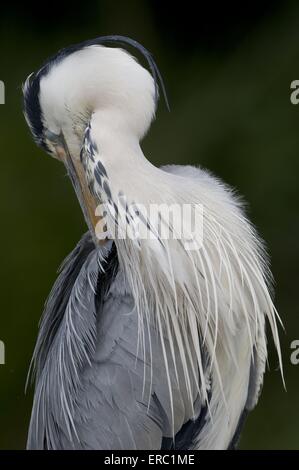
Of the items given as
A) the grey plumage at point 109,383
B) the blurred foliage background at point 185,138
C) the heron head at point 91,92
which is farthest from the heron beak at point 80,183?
the blurred foliage background at point 185,138

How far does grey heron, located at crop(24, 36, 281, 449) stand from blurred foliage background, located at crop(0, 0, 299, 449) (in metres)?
1.54

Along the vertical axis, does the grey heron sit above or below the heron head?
below

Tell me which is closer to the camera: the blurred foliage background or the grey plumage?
the grey plumage

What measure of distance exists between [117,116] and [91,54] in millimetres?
165

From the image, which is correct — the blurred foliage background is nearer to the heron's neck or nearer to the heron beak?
the heron beak

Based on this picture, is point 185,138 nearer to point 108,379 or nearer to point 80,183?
point 80,183

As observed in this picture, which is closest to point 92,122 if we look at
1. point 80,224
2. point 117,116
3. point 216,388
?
point 117,116

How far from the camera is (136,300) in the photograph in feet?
5.92

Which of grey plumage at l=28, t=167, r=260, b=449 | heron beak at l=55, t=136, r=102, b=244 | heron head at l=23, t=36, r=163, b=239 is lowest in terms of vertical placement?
grey plumage at l=28, t=167, r=260, b=449

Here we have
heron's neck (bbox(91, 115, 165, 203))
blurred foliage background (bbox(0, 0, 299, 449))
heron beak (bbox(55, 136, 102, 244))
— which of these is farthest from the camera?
blurred foliage background (bbox(0, 0, 299, 449))

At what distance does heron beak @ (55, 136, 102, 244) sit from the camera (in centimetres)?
198

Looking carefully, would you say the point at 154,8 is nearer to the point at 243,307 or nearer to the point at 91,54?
the point at 91,54

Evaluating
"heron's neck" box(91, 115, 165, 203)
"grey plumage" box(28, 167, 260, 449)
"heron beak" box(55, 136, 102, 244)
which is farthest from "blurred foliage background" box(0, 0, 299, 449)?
"heron's neck" box(91, 115, 165, 203)

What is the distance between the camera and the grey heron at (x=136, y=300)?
1.80 meters
